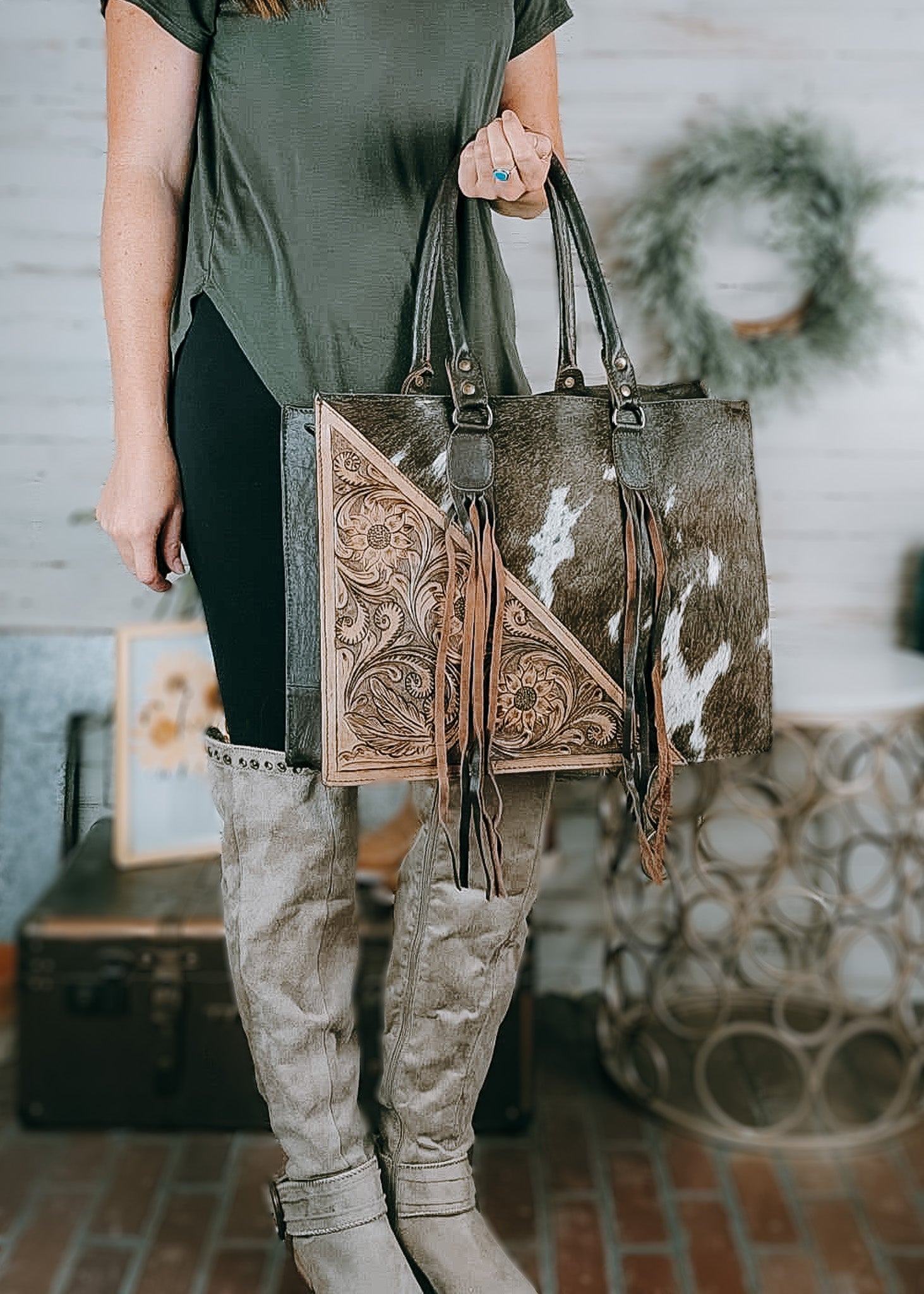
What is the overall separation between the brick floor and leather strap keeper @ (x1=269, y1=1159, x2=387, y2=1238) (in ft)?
2.11

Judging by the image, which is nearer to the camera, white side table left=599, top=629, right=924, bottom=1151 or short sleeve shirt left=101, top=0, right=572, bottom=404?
short sleeve shirt left=101, top=0, right=572, bottom=404

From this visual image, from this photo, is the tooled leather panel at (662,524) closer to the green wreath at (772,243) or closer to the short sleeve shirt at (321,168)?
the short sleeve shirt at (321,168)

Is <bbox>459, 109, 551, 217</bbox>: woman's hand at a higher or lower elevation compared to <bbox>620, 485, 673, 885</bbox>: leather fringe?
higher

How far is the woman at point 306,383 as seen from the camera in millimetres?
582

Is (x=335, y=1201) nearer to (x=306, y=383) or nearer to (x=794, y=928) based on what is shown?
(x=306, y=383)

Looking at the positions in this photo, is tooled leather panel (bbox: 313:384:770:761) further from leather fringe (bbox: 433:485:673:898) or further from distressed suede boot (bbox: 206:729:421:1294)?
distressed suede boot (bbox: 206:729:421:1294)

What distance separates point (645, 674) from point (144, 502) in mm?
268

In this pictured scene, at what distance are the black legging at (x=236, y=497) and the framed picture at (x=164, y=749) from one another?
0.87 metres

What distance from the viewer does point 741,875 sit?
65.6 inches

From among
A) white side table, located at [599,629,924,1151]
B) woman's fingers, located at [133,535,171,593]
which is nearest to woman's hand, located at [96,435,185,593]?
woman's fingers, located at [133,535,171,593]

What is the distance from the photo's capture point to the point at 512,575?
58cm

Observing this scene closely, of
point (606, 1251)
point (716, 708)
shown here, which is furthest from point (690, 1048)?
point (716, 708)

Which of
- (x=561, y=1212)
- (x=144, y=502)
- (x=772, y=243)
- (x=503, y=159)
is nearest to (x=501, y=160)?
(x=503, y=159)

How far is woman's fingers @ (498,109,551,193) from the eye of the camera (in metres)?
0.58
